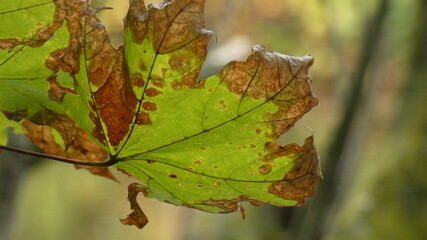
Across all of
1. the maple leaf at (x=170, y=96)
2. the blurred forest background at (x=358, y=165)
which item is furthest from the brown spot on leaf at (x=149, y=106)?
the blurred forest background at (x=358, y=165)

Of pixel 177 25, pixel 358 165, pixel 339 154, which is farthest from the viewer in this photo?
pixel 358 165

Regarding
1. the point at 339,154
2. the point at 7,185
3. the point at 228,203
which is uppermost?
the point at 339,154

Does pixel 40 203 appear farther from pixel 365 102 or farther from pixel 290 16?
pixel 365 102

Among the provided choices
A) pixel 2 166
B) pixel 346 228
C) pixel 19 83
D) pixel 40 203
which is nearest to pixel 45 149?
pixel 19 83

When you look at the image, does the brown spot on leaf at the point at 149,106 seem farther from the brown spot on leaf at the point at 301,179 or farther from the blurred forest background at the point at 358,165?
the blurred forest background at the point at 358,165

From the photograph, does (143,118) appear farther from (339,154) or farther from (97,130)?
(339,154)

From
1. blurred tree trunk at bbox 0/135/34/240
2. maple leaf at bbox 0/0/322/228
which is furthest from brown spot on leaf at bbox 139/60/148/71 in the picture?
blurred tree trunk at bbox 0/135/34/240

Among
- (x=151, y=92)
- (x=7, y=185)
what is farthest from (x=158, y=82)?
(x=7, y=185)

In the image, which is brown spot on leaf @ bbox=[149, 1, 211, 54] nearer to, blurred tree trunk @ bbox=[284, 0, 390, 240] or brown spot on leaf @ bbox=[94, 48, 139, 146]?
brown spot on leaf @ bbox=[94, 48, 139, 146]
